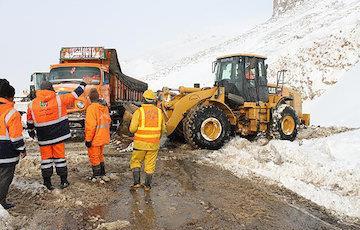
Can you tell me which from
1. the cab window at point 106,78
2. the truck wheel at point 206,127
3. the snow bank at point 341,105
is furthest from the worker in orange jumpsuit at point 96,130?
the snow bank at point 341,105

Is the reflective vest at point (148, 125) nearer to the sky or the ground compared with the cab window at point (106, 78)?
nearer to the ground

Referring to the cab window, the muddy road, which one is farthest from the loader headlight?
the muddy road

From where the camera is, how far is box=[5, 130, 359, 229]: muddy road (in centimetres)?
520

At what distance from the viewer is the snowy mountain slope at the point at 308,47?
27.6 m

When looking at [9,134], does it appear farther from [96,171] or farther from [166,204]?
[166,204]

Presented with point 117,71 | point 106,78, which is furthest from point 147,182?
point 117,71

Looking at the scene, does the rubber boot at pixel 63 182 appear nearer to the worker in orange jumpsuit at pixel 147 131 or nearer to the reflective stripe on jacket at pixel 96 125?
the reflective stripe on jacket at pixel 96 125

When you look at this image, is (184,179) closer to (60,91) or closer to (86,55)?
(60,91)

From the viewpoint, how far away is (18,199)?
19.8 ft

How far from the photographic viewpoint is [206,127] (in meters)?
10.5

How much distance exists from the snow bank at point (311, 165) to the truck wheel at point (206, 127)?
1.13 ft

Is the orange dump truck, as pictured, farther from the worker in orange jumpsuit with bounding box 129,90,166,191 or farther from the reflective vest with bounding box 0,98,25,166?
the reflective vest with bounding box 0,98,25,166

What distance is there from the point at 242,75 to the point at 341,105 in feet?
36.2

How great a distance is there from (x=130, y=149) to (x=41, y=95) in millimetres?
4752
